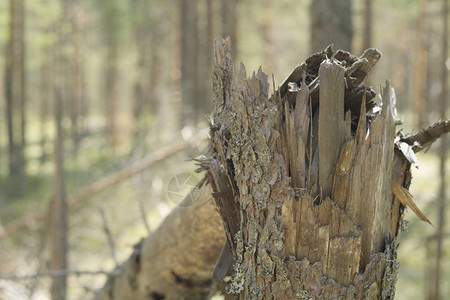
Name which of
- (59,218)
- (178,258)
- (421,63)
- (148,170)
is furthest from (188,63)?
(178,258)

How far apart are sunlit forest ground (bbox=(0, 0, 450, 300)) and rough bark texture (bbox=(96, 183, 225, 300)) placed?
0.99 ft

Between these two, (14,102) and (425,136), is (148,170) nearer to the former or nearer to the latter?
(425,136)

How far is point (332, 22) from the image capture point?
205 inches

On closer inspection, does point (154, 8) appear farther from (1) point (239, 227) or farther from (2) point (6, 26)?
(1) point (239, 227)

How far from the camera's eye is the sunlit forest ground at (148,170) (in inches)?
295

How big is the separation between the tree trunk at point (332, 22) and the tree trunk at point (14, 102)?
41.2ft

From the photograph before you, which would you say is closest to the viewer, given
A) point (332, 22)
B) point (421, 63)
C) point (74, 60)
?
point (332, 22)

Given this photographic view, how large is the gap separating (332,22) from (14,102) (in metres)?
14.2

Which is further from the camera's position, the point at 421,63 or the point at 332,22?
the point at 421,63

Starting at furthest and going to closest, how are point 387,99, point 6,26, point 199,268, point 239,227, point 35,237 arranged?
1. point 6,26
2. point 35,237
3. point 199,268
4. point 239,227
5. point 387,99

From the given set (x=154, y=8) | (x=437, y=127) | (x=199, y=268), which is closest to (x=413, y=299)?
(x=199, y=268)

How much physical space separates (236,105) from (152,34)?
817 inches

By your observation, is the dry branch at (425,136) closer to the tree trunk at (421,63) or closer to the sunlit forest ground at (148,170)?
the sunlit forest ground at (148,170)

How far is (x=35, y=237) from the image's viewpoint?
9.74 meters
